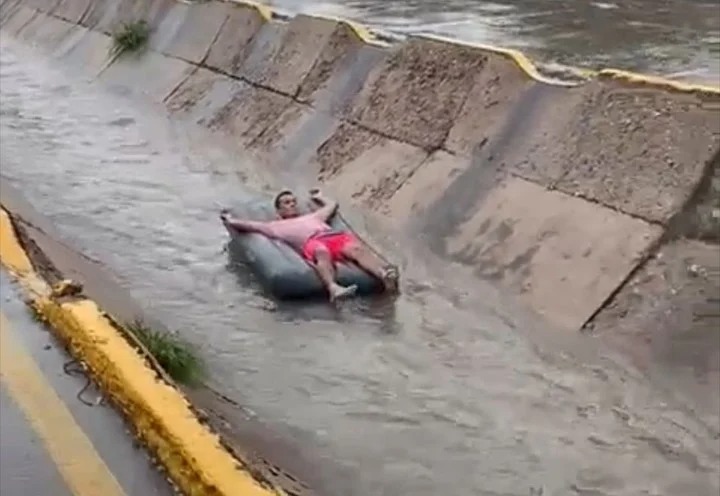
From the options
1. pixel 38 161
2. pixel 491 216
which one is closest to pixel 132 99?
pixel 38 161

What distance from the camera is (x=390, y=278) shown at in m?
9.48

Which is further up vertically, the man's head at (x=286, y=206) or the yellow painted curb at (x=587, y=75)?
the yellow painted curb at (x=587, y=75)

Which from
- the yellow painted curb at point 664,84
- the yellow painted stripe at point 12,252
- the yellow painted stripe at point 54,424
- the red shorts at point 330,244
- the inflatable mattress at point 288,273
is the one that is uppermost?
the yellow painted curb at point 664,84

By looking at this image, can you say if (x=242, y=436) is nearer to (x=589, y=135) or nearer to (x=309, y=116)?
(x=589, y=135)

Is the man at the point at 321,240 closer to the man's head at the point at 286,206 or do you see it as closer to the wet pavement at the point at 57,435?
the man's head at the point at 286,206

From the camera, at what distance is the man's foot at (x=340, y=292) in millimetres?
9336

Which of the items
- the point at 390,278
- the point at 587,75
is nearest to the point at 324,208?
the point at 390,278

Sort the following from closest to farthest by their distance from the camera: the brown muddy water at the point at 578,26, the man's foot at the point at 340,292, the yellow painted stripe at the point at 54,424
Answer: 1. the yellow painted stripe at the point at 54,424
2. the man's foot at the point at 340,292
3. the brown muddy water at the point at 578,26

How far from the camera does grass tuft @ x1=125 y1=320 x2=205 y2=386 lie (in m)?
7.27

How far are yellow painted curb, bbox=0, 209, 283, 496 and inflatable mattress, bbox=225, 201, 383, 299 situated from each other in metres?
2.47

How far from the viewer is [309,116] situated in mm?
13570

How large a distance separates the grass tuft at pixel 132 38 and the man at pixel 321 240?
28.7ft

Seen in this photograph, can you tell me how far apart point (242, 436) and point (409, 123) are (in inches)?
222

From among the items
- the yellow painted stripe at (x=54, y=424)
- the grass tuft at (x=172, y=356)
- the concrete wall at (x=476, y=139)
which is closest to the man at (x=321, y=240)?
the concrete wall at (x=476, y=139)
